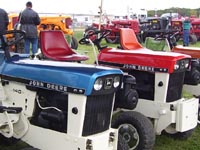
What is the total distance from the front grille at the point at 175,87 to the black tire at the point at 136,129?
20.7 inches

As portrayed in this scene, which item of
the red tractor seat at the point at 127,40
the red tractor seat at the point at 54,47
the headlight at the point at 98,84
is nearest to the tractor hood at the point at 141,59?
the red tractor seat at the point at 127,40

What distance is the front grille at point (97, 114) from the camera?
2904 mm

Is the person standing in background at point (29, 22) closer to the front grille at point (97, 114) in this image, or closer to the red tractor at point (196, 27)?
the front grille at point (97, 114)

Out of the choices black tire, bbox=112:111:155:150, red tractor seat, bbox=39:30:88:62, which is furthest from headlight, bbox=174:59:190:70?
red tractor seat, bbox=39:30:88:62

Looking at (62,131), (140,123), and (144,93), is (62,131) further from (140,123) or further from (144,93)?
(144,93)

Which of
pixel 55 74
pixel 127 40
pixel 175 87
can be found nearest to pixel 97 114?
pixel 55 74

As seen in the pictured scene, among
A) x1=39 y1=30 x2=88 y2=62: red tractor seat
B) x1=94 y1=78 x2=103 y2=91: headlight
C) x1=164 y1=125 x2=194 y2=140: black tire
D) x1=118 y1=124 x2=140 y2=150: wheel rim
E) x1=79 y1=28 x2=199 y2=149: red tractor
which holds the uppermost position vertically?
x1=39 y1=30 x2=88 y2=62: red tractor seat

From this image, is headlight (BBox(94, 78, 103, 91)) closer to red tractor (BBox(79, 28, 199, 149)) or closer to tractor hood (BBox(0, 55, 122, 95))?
tractor hood (BBox(0, 55, 122, 95))

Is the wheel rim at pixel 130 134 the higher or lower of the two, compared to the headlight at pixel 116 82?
lower

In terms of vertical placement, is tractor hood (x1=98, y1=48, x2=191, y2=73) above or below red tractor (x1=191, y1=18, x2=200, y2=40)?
above

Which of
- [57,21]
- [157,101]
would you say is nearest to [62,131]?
[157,101]

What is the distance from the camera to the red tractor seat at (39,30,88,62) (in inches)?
167

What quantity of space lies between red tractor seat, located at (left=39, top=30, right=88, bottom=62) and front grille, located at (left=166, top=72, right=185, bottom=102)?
1124 millimetres

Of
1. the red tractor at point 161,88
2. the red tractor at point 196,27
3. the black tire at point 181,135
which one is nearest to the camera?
the red tractor at point 161,88
